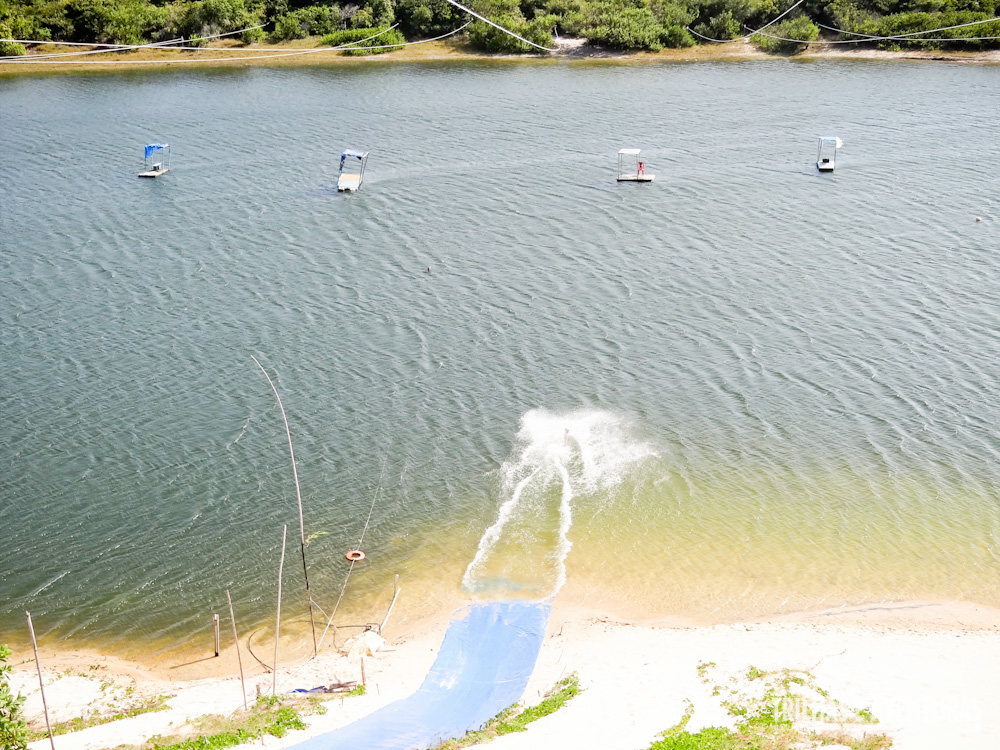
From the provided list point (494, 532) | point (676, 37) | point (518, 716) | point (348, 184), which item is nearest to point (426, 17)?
point (676, 37)

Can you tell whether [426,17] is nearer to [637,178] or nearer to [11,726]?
[637,178]

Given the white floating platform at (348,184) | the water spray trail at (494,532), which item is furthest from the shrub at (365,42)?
the water spray trail at (494,532)

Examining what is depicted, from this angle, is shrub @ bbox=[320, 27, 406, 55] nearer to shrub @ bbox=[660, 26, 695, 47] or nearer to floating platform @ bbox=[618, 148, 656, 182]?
shrub @ bbox=[660, 26, 695, 47]

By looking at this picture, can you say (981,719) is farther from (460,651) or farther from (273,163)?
(273,163)

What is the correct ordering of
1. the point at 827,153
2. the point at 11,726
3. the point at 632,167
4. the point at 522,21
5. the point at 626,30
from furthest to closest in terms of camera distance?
the point at 522,21 → the point at 626,30 → the point at 827,153 → the point at 632,167 → the point at 11,726

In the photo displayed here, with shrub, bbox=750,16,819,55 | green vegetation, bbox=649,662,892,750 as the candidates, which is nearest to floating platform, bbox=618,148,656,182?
shrub, bbox=750,16,819,55

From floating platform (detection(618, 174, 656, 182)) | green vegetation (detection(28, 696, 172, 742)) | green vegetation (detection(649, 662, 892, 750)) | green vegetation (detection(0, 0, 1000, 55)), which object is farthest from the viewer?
green vegetation (detection(0, 0, 1000, 55))

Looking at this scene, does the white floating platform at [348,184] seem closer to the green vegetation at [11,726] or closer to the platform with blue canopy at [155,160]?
the platform with blue canopy at [155,160]

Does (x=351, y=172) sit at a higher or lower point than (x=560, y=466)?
higher
